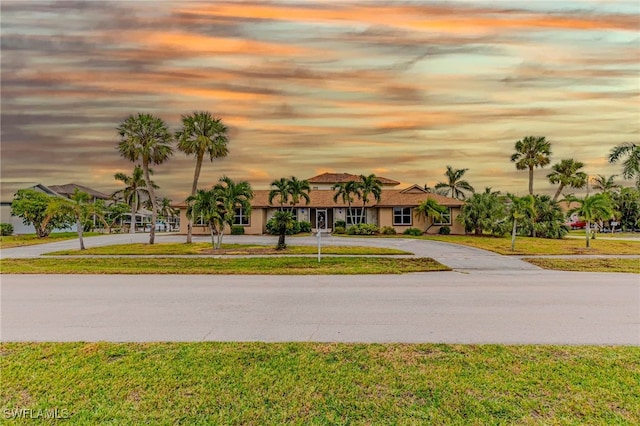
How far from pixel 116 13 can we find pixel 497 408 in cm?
1217

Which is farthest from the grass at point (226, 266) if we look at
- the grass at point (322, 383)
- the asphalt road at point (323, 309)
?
the grass at point (322, 383)

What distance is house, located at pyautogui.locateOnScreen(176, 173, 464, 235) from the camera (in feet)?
119

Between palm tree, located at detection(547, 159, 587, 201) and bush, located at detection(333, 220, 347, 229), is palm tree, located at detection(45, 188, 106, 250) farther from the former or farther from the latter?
palm tree, located at detection(547, 159, 587, 201)

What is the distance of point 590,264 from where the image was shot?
1630 cm

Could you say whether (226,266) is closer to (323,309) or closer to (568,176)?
(323,309)

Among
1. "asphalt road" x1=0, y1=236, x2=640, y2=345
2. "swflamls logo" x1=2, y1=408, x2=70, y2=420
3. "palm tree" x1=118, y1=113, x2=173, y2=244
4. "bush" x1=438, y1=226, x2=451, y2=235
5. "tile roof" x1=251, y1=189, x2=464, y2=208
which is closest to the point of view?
"swflamls logo" x1=2, y1=408, x2=70, y2=420

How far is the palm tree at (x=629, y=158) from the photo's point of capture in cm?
2289

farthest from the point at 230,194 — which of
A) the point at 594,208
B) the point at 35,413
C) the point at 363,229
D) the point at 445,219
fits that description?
the point at 594,208

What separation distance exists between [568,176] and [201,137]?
3951 cm

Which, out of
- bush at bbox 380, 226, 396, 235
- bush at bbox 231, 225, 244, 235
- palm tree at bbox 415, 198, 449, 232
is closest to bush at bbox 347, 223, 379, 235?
bush at bbox 380, 226, 396, 235

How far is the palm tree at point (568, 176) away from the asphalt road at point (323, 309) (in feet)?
112

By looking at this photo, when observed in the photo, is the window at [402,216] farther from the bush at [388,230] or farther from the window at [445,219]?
the window at [445,219]

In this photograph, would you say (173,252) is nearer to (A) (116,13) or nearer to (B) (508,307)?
(A) (116,13)

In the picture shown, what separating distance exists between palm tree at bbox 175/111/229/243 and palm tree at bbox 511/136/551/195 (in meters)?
33.5
